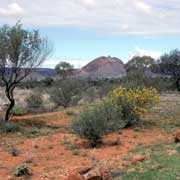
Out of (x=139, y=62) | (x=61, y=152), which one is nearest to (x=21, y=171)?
A: (x=61, y=152)

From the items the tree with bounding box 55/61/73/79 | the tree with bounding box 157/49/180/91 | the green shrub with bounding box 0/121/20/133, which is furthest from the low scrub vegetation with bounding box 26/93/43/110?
the tree with bounding box 55/61/73/79

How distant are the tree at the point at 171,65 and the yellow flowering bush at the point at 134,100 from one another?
37543mm

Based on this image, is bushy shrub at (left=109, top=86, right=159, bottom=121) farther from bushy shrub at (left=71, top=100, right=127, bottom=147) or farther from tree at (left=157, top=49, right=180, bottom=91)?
tree at (left=157, top=49, right=180, bottom=91)

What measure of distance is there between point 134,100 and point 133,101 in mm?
158

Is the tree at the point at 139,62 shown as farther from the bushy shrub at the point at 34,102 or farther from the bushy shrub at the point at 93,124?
the bushy shrub at the point at 93,124

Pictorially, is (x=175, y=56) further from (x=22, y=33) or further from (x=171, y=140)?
(x=171, y=140)

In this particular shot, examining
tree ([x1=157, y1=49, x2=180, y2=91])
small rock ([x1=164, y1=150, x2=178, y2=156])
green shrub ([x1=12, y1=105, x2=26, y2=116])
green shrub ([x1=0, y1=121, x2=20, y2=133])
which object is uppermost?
tree ([x1=157, y1=49, x2=180, y2=91])

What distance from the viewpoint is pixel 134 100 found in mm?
22969

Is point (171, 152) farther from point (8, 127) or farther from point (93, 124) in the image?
point (8, 127)

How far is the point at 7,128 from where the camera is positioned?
22375mm

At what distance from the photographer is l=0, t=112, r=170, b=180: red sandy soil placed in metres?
13.1

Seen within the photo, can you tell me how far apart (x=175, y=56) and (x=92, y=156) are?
50191 mm

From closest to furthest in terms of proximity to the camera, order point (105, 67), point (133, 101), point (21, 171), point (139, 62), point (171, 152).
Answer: point (21, 171)
point (171, 152)
point (133, 101)
point (139, 62)
point (105, 67)

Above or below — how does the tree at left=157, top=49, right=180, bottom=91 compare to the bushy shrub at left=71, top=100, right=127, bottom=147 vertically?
above
